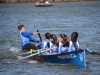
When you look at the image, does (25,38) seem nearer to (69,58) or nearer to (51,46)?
(51,46)

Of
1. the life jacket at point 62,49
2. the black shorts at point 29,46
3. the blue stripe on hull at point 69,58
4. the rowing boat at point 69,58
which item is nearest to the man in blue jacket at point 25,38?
the black shorts at point 29,46

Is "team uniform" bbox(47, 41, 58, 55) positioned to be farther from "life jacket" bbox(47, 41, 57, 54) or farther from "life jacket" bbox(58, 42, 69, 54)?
"life jacket" bbox(58, 42, 69, 54)

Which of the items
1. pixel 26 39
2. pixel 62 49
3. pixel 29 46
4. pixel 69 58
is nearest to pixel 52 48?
pixel 62 49

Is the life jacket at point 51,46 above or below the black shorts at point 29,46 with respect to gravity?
above

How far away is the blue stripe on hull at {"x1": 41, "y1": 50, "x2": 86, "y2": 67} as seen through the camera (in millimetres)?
19203

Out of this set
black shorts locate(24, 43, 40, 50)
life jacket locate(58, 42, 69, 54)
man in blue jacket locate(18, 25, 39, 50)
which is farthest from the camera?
man in blue jacket locate(18, 25, 39, 50)

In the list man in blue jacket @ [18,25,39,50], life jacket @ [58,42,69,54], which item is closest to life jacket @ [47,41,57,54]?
life jacket @ [58,42,69,54]

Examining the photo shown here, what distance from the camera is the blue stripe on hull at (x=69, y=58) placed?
19.2 meters

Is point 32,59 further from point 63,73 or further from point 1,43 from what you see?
point 1,43

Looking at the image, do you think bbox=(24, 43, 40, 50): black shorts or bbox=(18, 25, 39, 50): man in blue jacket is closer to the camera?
bbox=(24, 43, 40, 50): black shorts

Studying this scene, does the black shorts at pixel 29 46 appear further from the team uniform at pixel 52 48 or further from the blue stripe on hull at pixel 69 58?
the blue stripe on hull at pixel 69 58

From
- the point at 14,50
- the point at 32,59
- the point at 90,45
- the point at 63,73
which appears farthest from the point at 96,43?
the point at 63,73

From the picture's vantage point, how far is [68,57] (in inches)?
785

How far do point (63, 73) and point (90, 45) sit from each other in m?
8.63
